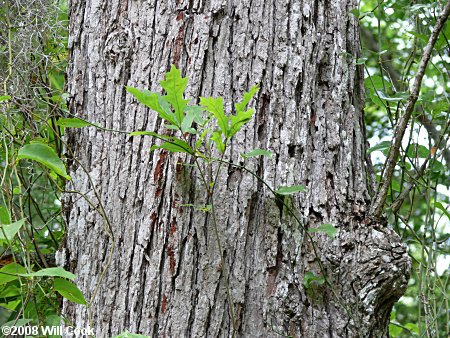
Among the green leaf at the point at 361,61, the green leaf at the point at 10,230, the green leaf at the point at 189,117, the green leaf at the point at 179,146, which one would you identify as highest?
the green leaf at the point at 361,61

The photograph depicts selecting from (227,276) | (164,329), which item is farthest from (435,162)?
(164,329)

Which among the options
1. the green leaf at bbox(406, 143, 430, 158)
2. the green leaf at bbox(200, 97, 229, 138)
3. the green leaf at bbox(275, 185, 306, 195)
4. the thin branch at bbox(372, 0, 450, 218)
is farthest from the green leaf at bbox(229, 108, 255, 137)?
the green leaf at bbox(406, 143, 430, 158)

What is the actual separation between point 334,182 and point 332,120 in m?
0.14

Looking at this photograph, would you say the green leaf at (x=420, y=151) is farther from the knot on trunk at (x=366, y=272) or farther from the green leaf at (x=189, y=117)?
the green leaf at (x=189, y=117)

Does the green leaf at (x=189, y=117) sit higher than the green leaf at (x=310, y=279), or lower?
higher

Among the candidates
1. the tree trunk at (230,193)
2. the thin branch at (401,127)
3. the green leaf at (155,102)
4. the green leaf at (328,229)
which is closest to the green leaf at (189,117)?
the green leaf at (155,102)

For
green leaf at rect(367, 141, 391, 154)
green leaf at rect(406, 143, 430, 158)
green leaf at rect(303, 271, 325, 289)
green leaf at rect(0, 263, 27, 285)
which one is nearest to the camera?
green leaf at rect(0, 263, 27, 285)

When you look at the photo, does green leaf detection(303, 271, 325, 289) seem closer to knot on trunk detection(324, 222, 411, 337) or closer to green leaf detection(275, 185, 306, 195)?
knot on trunk detection(324, 222, 411, 337)

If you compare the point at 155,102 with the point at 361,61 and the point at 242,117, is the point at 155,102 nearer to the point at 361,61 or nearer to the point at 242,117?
the point at 242,117

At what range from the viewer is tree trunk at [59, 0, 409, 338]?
112 cm

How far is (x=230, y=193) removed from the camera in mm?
1150

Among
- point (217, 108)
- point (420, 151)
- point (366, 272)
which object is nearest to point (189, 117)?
point (217, 108)

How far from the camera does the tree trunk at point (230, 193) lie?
112 centimetres

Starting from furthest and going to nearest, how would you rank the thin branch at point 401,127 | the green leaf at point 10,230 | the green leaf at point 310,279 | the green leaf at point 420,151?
the green leaf at point 420,151
the thin branch at point 401,127
the green leaf at point 310,279
the green leaf at point 10,230
